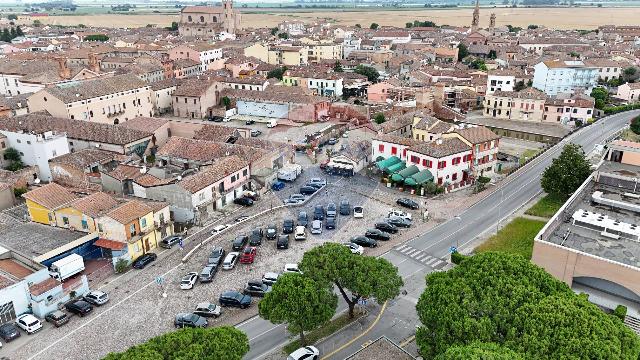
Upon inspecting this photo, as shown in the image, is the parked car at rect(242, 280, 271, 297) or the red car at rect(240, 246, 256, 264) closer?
the parked car at rect(242, 280, 271, 297)

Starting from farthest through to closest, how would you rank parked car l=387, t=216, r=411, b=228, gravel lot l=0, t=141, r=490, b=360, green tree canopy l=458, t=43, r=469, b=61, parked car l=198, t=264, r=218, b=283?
green tree canopy l=458, t=43, r=469, b=61
parked car l=387, t=216, r=411, b=228
parked car l=198, t=264, r=218, b=283
gravel lot l=0, t=141, r=490, b=360

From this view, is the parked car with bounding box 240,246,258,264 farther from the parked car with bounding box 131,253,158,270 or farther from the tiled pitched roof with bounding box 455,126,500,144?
the tiled pitched roof with bounding box 455,126,500,144

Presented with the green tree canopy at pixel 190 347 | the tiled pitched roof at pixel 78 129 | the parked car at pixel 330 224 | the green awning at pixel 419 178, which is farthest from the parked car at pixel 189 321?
the tiled pitched roof at pixel 78 129

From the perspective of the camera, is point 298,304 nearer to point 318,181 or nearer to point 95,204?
point 95,204

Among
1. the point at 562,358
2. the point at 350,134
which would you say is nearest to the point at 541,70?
the point at 350,134

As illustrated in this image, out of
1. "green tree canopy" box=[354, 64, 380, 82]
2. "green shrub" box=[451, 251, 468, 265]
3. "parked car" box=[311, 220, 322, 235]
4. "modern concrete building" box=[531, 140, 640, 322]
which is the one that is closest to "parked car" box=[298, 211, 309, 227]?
"parked car" box=[311, 220, 322, 235]

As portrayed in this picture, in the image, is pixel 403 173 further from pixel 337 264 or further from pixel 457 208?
pixel 337 264

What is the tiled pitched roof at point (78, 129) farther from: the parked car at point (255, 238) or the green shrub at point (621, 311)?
the green shrub at point (621, 311)
